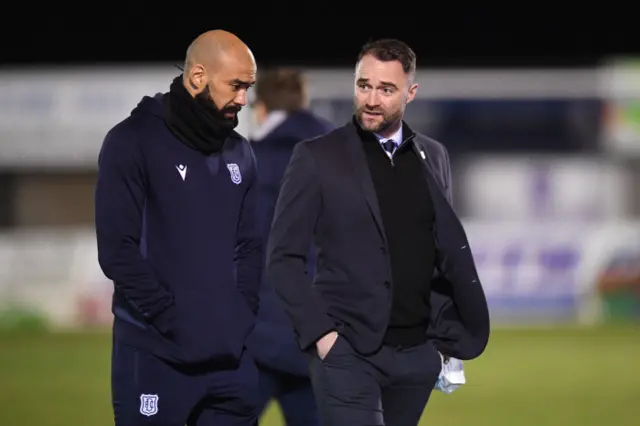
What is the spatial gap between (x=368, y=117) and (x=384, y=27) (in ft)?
79.6

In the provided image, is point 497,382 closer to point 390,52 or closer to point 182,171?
point 390,52

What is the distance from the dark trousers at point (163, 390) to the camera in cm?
485

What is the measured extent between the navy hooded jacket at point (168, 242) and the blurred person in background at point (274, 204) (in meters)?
1.30

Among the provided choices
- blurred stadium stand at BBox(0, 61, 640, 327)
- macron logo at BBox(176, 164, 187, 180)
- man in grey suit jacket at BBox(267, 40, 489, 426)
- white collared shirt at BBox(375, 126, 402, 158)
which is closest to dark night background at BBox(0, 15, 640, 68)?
blurred stadium stand at BBox(0, 61, 640, 327)

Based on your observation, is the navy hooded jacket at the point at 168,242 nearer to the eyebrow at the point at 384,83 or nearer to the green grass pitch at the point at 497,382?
the eyebrow at the point at 384,83

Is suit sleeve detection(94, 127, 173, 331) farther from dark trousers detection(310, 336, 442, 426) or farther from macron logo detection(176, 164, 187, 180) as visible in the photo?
dark trousers detection(310, 336, 442, 426)

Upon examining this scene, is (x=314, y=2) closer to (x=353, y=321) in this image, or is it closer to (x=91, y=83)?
(x=91, y=83)

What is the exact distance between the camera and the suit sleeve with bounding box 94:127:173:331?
4.73 metres

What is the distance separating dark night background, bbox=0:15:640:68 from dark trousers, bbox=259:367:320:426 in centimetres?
2144

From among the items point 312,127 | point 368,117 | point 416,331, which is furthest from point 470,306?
point 312,127

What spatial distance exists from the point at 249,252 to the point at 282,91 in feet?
5.72

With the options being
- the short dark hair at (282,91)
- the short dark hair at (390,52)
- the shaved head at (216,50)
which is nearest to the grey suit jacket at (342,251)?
the short dark hair at (390,52)

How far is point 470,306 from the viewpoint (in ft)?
17.0

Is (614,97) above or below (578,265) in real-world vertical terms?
above
